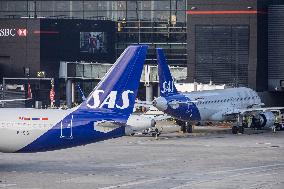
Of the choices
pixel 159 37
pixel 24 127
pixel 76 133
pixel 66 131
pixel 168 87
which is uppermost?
pixel 159 37

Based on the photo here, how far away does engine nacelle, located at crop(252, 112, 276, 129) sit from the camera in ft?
404

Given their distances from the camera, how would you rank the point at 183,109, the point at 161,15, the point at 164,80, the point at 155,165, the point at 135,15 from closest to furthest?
the point at 155,165 → the point at 183,109 → the point at 164,80 → the point at 161,15 → the point at 135,15

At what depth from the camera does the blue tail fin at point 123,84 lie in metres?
71.3

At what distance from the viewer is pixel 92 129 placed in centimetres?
7181

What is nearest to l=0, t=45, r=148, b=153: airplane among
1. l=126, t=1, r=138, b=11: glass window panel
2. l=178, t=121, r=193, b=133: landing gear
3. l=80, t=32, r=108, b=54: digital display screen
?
l=178, t=121, r=193, b=133: landing gear

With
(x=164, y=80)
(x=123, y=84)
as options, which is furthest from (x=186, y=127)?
(x=123, y=84)

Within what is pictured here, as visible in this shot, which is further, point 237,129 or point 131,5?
point 131,5

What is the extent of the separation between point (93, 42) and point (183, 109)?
53.5 m

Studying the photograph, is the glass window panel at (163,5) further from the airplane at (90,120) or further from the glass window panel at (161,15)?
the airplane at (90,120)

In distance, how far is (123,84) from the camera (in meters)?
71.4

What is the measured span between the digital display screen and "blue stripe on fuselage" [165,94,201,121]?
166 feet

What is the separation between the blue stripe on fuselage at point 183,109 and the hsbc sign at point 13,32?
156ft

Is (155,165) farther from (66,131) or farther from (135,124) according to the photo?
(66,131)

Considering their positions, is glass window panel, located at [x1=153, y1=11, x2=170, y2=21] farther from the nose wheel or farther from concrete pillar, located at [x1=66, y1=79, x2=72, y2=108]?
the nose wheel
